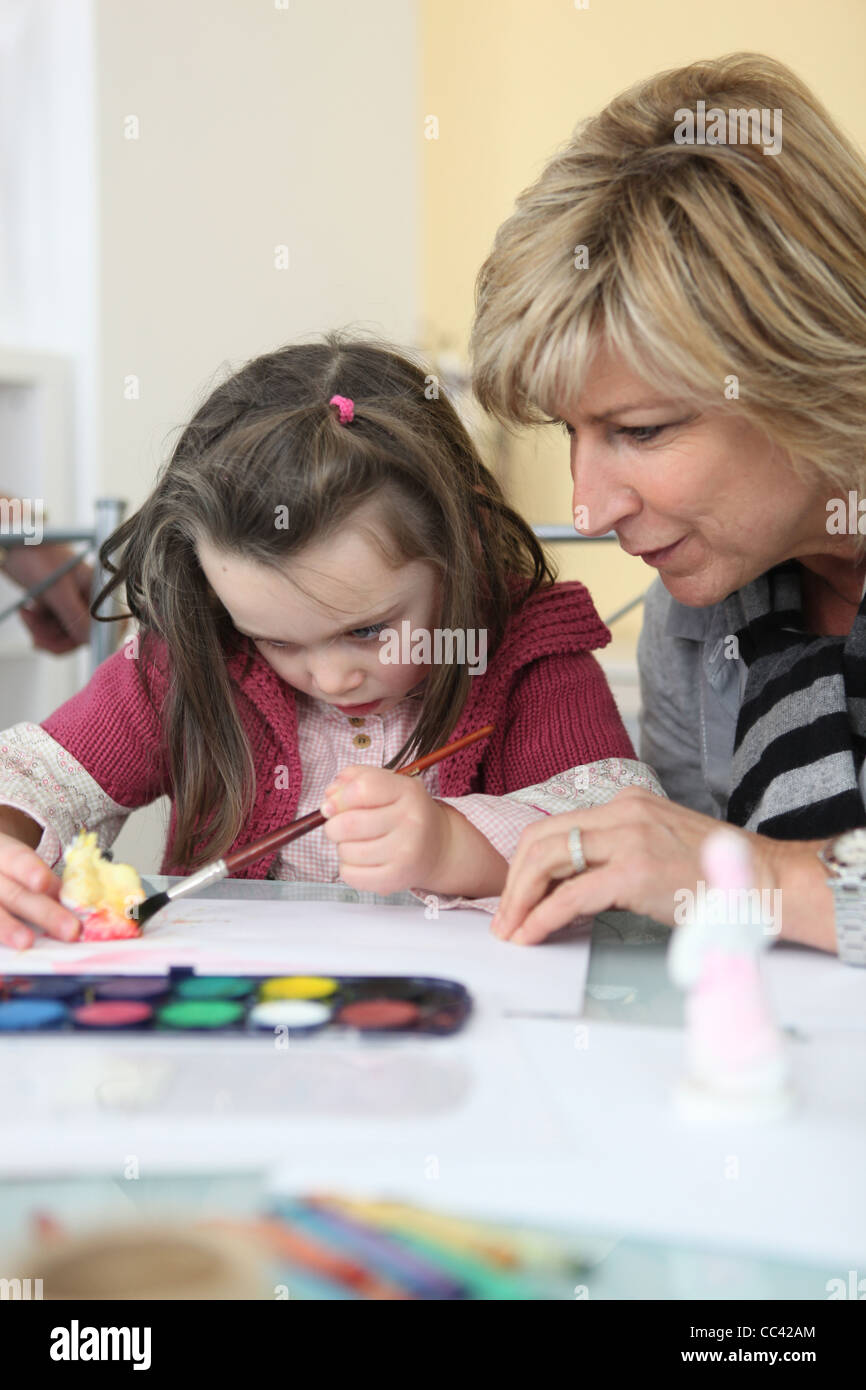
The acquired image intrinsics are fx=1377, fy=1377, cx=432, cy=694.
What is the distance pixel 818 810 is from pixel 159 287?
2629mm

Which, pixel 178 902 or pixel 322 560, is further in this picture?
pixel 322 560

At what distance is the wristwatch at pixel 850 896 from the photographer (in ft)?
2.68

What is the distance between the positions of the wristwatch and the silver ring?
15cm

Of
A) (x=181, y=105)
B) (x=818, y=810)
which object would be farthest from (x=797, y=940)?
(x=181, y=105)

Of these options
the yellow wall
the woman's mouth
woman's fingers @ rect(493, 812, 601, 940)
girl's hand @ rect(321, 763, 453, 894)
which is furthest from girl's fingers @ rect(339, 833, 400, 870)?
the yellow wall

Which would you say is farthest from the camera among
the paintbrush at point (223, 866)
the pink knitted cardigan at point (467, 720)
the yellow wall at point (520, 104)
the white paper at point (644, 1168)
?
the yellow wall at point (520, 104)

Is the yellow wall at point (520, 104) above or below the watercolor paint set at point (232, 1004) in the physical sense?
above

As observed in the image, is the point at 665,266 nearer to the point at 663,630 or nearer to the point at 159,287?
the point at 663,630

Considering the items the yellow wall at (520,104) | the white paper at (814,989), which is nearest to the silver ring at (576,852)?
the white paper at (814,989)

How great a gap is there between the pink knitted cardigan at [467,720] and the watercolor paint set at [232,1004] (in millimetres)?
472

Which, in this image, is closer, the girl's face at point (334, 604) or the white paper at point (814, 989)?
the white paper at point (814, 989)

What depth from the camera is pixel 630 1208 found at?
19.7 inches

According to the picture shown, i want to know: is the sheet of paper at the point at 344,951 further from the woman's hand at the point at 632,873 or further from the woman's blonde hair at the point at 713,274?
the woman's blonde hair at the point at 713,274
